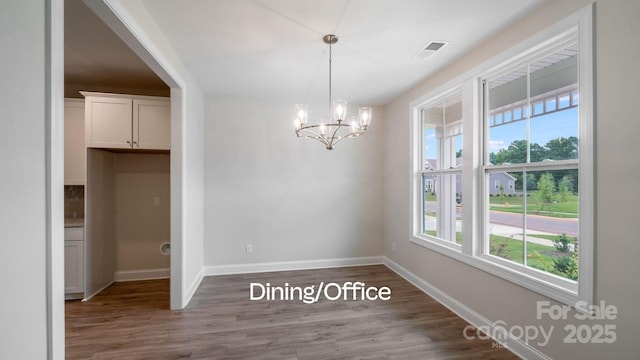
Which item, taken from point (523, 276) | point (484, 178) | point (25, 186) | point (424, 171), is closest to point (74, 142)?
point (25, 186)

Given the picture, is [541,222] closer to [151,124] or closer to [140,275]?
[151,124]

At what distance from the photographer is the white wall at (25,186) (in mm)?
968

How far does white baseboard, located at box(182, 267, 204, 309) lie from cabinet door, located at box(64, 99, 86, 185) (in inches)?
71.7

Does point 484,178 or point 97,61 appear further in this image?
point 97,61

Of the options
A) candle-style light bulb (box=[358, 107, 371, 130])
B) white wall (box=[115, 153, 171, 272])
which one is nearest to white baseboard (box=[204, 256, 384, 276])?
white wall (box=[115, 153, 171, 272])

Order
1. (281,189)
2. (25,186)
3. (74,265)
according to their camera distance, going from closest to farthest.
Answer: (25,186), (74,265), (281,189)

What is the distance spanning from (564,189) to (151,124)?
423cm

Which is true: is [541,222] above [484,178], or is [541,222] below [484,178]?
below

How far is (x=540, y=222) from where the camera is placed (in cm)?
217

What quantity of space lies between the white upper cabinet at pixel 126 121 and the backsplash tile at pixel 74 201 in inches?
31.9

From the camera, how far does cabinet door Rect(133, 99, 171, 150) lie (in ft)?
11.1

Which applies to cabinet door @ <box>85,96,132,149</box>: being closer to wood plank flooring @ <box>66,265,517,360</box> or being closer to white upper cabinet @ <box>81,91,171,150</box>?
white upper cabinet @ <box>81,91,171,150</box>

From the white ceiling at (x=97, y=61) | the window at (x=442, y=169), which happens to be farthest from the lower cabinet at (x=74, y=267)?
the window at (x=442, y=169)

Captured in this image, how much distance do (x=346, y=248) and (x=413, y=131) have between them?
2.15m
